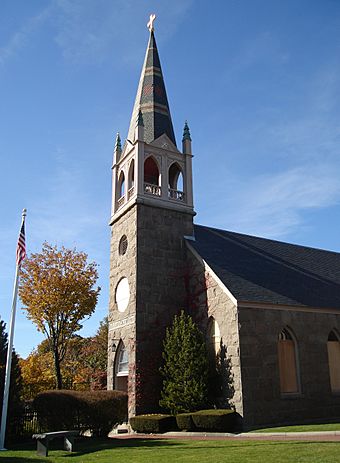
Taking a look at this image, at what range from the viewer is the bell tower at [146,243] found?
71.4 ft

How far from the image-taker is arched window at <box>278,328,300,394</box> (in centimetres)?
2027

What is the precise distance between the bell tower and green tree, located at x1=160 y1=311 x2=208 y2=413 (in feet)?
4.40

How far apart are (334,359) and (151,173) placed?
14.4 meters

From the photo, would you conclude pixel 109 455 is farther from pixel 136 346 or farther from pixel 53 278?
pixel 53 278

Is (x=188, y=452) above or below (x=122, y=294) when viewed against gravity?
below

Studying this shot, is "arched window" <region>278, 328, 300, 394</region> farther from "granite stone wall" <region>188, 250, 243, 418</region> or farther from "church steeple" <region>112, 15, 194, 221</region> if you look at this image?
"church steeple" <region>112, 15, 194, 221</region>

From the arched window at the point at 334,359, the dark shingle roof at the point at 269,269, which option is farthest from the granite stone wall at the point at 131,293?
the arched window at the point at 334,359

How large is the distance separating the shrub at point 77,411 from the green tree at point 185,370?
106 inches

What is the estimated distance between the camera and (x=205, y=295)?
72.3 feet

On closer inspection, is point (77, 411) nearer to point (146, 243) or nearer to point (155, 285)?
point (155, 285)

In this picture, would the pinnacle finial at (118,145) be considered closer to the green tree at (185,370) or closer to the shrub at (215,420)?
the green tree at (185,370)

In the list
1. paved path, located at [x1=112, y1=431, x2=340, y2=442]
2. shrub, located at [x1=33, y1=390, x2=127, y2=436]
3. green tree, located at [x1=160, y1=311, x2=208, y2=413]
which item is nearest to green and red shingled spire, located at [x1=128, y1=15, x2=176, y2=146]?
green tree, located at [x1=160, y1=311, x2=208, y2=413]

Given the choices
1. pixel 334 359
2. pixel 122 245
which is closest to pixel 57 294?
pixel 122 245

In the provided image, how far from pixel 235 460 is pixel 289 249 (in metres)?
20.9
